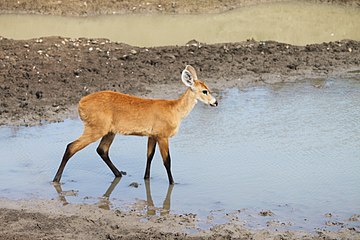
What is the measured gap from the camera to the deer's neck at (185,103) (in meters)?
10.2

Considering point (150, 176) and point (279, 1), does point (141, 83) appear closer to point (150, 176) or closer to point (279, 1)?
point (150, 176)

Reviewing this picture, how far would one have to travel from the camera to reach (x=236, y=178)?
10055 millimetres

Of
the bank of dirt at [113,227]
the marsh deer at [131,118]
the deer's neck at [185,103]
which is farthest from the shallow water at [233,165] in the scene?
the deer's neck at [185,103]

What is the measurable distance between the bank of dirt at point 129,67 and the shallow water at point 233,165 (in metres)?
1.07

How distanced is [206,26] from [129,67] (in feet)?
15.7

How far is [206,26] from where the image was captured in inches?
774

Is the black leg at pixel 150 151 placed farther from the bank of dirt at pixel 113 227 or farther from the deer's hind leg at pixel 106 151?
the bank of dirt at pixel 113 227

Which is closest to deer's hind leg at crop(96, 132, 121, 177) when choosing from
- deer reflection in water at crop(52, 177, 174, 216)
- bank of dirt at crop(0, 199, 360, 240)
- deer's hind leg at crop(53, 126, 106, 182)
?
deer reflection in water at crop(52, 177, 174, 216)

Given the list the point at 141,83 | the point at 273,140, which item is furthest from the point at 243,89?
the point at 273,140

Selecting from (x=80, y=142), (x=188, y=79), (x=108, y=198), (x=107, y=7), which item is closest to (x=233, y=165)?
(x=188, y=79)

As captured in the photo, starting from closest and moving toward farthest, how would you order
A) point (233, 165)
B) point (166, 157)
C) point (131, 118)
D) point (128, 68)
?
point (166, 157) < point (131, 118) < point (233, 165) < point (128, 68)

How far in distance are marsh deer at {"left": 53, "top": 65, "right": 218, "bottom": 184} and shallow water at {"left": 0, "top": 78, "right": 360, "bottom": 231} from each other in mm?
433

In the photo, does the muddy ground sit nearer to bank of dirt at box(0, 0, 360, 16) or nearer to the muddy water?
the muddy water

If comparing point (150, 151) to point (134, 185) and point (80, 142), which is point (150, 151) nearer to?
point (134, 185)
